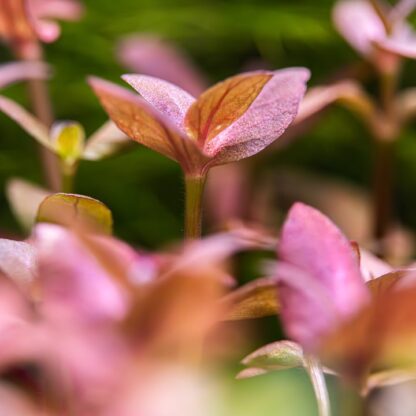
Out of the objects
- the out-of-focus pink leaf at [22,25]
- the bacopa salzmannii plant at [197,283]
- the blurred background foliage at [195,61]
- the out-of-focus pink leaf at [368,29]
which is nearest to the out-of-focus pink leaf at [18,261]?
the bacopa salzmannii plant at [197,283]

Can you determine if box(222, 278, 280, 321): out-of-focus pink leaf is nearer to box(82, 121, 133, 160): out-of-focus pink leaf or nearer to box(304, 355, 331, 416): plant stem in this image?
box(304, 355, 331, 416): plant stem

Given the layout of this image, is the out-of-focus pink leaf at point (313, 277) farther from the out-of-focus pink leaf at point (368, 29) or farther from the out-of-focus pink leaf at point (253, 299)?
the out-of-focus pink leaf at point (368, 29)

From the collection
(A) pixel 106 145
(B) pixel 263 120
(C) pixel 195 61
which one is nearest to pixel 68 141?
Answer: (A) pixel 106 145

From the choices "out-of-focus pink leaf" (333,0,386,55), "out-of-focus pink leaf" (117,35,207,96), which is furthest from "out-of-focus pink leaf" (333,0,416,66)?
"out-of-focus pink leaf" (117,35,207,96)

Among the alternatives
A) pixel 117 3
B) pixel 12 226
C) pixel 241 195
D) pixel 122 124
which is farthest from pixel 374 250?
pixel 117 3

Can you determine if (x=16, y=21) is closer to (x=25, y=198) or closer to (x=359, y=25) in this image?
(x=25, y=198)

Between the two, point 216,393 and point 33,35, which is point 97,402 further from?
point 33,35
